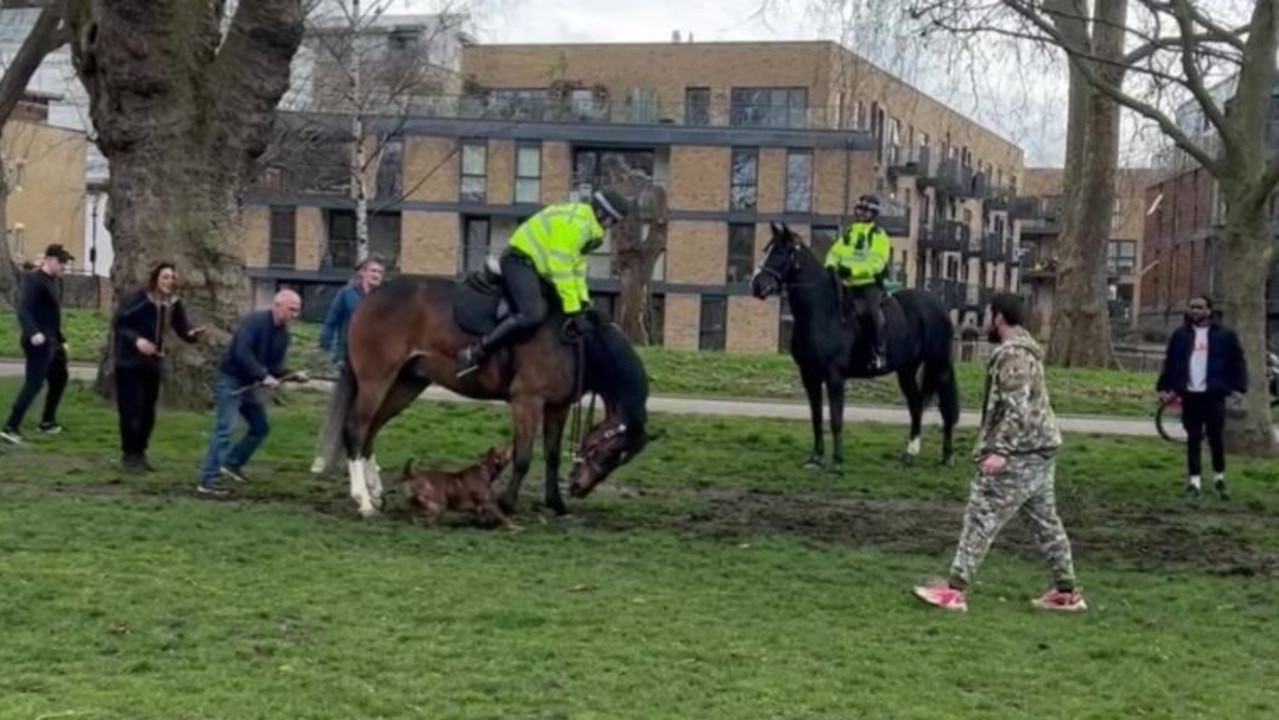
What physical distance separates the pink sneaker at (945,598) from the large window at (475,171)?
161 feet

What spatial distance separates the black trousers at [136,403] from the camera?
45.5ft

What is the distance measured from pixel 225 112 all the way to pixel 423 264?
39760 millimetres

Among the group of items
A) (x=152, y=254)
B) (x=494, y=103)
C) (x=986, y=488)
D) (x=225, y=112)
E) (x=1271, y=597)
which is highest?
(x=494, y=103)

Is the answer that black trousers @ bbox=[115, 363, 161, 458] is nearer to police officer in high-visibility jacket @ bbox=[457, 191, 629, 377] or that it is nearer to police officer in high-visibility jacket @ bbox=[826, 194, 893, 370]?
police officer in high-visibility jacket @ bbox=[457, 191, 629, 377]

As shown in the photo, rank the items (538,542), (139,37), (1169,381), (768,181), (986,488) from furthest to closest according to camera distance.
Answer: (768,181), (139,37), (1169,381), (538,542), (986,488)

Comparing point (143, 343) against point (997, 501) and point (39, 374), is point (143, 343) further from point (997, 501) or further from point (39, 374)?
point (997, 501)

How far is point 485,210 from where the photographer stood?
57656 millimetres

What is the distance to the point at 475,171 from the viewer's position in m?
57.8

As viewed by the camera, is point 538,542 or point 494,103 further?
point 494,103

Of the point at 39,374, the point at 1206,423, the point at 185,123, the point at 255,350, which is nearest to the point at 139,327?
the point at 255,350

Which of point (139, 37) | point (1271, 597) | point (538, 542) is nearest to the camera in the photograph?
point (1271, 597)

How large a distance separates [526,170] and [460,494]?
4629 centimetres

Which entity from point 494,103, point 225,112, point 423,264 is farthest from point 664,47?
point 225,112

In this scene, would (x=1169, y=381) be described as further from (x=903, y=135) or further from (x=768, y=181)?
(x=903, y=135)
